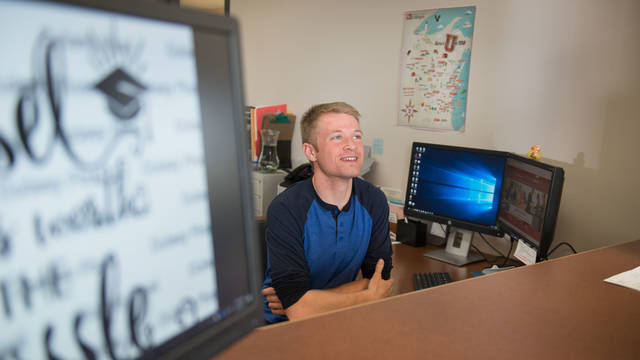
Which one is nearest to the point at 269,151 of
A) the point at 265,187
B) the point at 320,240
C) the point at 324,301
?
the point at 265,187

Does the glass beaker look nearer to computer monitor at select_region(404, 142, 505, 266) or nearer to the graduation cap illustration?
computer monitor at select_region(404, 142, 505, 266)

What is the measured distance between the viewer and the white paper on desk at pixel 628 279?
108 centimetres

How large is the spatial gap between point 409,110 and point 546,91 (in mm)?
700

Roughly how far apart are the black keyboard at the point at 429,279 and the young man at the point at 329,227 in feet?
0.46

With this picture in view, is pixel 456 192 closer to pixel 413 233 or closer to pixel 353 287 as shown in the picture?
pixel 413 233

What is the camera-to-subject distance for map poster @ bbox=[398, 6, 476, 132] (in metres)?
2.19

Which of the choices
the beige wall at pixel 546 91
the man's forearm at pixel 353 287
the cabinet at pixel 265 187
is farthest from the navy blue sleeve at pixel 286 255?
the cabinet at pixel 265 187

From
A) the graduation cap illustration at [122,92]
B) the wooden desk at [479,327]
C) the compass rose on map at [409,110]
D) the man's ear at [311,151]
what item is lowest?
the wooden desk at [479,327]

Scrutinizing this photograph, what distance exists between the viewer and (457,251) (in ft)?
6.78

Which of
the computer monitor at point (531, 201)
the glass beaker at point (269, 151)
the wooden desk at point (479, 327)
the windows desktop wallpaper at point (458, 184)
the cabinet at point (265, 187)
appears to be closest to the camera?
the wooden desk at point (479, 327)

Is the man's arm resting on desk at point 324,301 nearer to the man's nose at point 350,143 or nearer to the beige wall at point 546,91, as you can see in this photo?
the man's nose at point 350,143

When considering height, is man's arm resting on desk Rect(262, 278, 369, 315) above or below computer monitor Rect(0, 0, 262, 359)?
below

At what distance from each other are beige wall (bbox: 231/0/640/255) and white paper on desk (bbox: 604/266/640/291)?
2.44ft

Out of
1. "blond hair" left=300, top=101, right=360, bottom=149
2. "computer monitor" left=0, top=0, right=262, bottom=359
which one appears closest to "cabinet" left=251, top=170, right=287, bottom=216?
"blond hair" left=300, top=101, right=360, bottom=149
